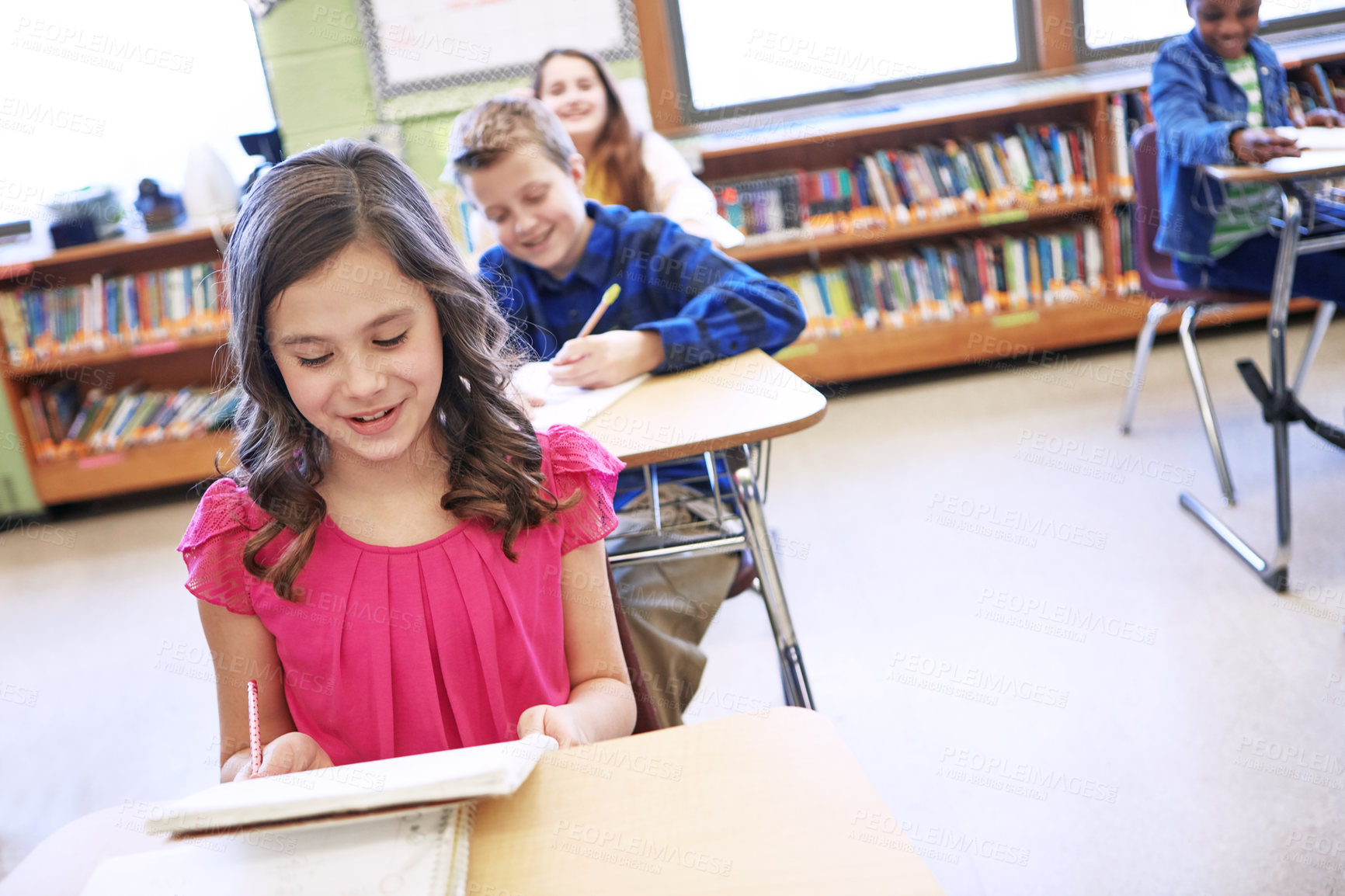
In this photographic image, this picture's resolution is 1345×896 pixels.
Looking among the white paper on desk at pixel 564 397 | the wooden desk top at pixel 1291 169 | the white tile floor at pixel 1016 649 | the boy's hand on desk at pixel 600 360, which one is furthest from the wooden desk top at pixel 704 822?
the wooden desk top at pixel 1291 169

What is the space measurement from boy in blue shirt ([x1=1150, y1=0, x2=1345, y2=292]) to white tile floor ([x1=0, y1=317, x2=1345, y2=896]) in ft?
1.70

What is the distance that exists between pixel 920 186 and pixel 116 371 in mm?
2897

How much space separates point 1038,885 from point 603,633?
866 millimetres

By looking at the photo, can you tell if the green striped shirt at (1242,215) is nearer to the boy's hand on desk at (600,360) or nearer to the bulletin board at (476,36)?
the boy's hand on desk at (600,360)

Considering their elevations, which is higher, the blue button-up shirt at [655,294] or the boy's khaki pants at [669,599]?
the blue button-up shirt at [655,294]

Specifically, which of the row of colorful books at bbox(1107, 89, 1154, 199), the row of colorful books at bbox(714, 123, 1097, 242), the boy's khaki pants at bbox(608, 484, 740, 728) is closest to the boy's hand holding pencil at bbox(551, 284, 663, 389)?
the boy's khaki pants at bbox(608, 484, 740, 728)

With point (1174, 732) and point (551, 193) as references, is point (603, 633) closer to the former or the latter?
point (551, 193)

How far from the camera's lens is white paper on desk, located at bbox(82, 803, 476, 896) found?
0.60m

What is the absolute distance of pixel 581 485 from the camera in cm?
107

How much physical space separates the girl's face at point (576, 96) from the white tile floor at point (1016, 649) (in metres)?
1.12

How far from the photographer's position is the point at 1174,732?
1.78 meters

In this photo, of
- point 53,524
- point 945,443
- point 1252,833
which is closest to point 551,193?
point 1252,833

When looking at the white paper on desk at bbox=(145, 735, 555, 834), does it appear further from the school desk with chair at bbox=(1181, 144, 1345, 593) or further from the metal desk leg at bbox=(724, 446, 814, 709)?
the school desk with chair at bbox=(1181, 144, 1345, 593)

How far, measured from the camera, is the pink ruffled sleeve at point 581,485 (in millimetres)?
1047
